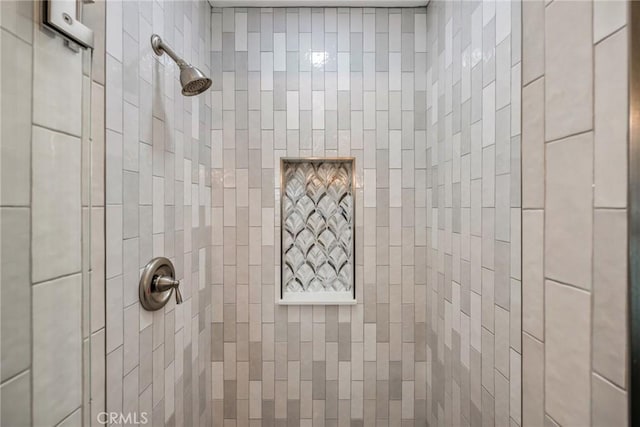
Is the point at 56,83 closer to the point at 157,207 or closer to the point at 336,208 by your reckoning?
the point at 157,207

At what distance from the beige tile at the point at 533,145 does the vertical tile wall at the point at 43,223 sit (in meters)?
0.93

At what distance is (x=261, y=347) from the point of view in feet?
5.96

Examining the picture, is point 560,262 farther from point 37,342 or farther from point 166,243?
point 166,243

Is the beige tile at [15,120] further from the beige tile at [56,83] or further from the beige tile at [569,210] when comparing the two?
the beige tile at [569,210]

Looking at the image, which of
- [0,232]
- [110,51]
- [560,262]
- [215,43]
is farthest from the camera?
[215,43]

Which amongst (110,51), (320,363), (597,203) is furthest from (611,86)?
(320,363)

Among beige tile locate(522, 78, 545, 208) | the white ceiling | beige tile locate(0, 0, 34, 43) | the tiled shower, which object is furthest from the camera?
the white ceiling

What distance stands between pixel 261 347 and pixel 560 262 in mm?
1494

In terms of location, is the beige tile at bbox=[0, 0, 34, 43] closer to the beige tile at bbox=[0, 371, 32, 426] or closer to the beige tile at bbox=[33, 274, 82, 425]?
the beige tile at bbox=[33, 274, 82, 425]

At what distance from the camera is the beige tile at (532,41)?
780mm

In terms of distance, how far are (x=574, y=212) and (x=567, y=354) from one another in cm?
28

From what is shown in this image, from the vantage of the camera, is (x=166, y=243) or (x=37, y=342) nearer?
(x=37, y=342)

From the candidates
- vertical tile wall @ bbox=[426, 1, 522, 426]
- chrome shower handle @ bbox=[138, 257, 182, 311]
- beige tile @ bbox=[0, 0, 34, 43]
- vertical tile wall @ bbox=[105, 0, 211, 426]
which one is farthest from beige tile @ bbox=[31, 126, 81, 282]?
vertical tile wall @ bbox=[426, 1, 522, 426]
